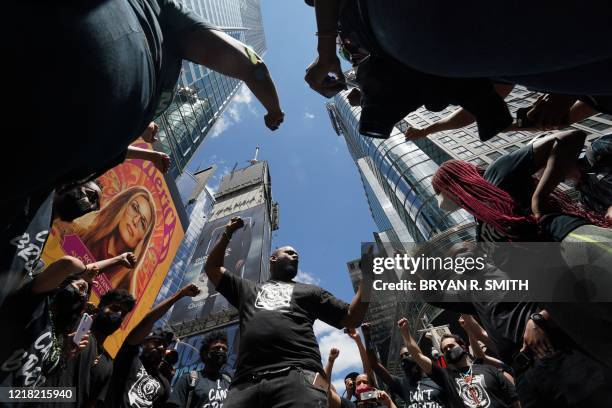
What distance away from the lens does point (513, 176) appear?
2.05 meters

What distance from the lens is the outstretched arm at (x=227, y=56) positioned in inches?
48.5

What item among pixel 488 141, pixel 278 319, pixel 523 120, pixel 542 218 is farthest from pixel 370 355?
pixel 488 141

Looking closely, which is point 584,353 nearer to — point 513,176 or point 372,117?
point 513,176

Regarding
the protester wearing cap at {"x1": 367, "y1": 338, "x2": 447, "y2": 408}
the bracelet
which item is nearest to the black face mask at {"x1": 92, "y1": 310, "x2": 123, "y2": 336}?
the protester wearing cap at {"x1": 367, "y1": 338, "x2": 447, "y2": 408}

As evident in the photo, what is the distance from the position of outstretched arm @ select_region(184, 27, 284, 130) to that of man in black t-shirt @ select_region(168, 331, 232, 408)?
3449 millimetres

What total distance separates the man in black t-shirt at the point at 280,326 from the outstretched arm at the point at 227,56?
5.79 ft

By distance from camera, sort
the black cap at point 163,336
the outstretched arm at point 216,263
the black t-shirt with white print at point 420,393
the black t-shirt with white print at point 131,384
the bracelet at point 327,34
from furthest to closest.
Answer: the black t-shirt with white print at point 420,393 → the black cap at point 163,336 → the black t-shirt with white print at point 131,384 → the outstretched arm at point 216,263 → the bracelet at point 327,34

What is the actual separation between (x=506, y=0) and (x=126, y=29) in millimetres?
936

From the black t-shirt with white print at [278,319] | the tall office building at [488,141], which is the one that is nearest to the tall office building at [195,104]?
the tall office building at [488,141]

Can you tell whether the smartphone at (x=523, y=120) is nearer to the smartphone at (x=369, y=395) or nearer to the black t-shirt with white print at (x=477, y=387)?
the black t-shirt with white print at (x=477, y=387)

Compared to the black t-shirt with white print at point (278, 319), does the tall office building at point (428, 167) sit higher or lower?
lower

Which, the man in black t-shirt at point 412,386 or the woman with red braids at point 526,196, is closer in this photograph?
the woman with red braids at point 526,196

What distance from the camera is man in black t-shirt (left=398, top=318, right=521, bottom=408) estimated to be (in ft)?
13.4

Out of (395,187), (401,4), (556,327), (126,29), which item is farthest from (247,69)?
(395,187)
